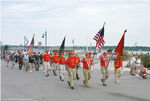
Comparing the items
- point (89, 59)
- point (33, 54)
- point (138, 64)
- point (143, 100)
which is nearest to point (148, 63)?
point (138, 64)

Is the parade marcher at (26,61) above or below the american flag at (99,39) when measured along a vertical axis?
below

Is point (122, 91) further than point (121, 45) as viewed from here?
No

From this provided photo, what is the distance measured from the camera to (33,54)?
20.2 m

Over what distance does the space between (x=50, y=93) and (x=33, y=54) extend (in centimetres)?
1124

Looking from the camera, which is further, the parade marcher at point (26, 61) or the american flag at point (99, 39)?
the parade marcher at point (26, 61)

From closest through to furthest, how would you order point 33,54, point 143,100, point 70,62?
1. point 143,100
2. point 70,62
3. point 33,54

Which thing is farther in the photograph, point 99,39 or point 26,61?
point 26,61

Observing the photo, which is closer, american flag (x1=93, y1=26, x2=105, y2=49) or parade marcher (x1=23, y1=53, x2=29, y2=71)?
american flag (x1=93, y1=26, x2=105, y2=49)

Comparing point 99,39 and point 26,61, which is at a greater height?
point 99,39

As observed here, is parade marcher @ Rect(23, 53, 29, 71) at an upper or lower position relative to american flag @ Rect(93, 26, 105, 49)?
lower

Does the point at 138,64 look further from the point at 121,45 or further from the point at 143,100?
the point at 143,100

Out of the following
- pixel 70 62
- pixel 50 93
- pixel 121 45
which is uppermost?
pixel 121 45

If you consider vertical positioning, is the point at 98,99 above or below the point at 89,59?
below

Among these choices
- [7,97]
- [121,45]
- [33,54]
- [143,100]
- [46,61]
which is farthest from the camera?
[33,54]
